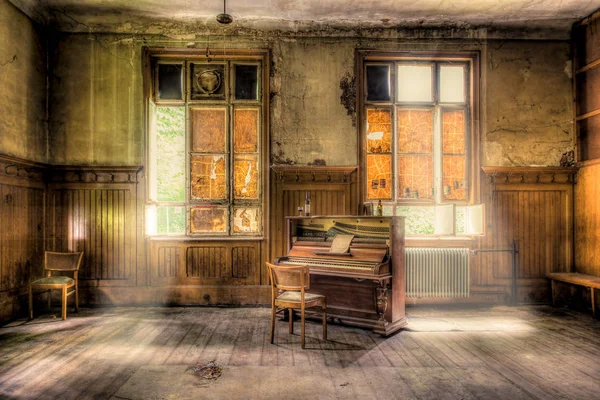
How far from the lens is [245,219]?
19.2 ft

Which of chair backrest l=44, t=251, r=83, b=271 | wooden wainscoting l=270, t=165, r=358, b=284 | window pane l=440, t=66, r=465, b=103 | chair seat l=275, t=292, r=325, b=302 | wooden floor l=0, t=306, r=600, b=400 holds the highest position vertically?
window pane l=440, t=66, r=465, b=103

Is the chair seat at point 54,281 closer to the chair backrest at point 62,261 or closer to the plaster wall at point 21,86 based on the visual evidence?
the chair backrest at point 62,261

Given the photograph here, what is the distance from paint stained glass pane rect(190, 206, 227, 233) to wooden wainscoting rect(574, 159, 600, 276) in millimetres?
5304

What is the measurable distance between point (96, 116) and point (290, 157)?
9.59ft

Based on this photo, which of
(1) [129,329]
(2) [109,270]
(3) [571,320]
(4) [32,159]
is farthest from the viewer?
(2) [109,270]

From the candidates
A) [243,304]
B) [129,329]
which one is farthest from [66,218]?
[243,304]

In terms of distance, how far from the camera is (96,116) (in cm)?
565

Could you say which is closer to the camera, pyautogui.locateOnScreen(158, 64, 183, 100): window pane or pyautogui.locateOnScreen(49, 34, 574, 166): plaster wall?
pyautogui.locateOnScreen(49, 34, 574, 166): plaster wall

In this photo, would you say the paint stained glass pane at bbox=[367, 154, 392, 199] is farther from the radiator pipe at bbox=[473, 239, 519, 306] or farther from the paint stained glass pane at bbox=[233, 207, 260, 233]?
the paint stained glass pane at bbox=[233, 207, 260, 233]

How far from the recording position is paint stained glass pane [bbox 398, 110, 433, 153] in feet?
19.5

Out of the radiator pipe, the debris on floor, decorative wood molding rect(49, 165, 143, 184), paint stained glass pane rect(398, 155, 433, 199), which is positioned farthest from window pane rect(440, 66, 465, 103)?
the debris on floor

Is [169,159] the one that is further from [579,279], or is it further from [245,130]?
[579,279]

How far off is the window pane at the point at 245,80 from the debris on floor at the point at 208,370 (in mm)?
3962

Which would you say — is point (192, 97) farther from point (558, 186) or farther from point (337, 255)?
point (558, 186)
